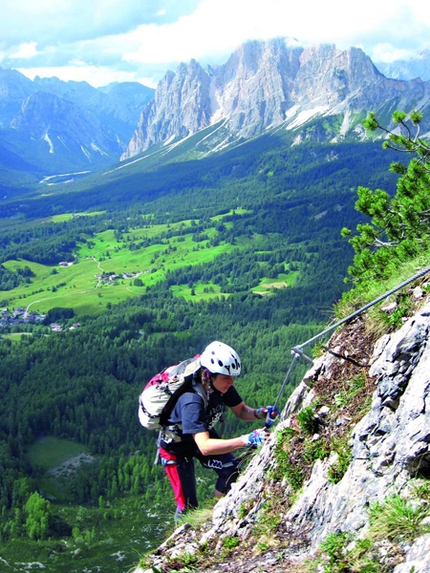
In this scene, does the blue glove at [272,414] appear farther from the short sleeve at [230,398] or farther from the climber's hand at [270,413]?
the short sleeve at [230,398]

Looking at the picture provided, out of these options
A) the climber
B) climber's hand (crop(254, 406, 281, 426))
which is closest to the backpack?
the climber

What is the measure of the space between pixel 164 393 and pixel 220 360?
1.39 m

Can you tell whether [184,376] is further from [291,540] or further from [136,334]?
[136,334]

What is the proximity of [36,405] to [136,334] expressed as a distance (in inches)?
2153

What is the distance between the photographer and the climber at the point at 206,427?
10789 millimetres

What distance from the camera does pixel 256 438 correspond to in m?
11.6

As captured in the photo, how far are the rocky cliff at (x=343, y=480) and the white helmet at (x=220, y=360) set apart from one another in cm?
165

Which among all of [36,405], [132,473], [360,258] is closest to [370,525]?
[360,258]

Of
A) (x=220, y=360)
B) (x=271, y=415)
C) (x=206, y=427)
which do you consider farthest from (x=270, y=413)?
(x=220, y=360)

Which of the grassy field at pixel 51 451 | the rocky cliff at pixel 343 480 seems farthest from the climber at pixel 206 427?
the grassy field at pixel 51 451

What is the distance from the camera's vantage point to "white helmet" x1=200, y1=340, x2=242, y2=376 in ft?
36.7

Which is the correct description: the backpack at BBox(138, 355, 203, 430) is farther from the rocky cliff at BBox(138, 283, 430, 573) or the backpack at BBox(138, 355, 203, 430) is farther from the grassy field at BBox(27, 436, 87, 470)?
the grassy field at BBox(27, 436, 87, 470)

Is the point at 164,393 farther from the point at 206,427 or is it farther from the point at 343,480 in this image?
the point at 343,480

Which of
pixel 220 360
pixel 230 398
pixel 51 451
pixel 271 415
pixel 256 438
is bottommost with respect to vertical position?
pixel 51 451
